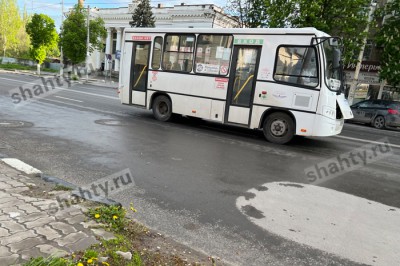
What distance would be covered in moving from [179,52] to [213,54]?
1349 millimetres

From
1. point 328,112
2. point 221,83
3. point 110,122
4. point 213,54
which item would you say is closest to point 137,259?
point 328,112

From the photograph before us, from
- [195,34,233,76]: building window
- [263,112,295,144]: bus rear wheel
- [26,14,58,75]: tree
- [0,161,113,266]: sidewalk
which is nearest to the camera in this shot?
[0,161,113,266]: sidewalk

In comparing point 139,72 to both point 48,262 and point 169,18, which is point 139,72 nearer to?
point 48,262

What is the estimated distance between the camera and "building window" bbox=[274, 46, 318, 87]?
27.9ft

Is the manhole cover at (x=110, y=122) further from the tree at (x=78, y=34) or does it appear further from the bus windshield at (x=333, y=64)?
the tree at (x=78, y=34)

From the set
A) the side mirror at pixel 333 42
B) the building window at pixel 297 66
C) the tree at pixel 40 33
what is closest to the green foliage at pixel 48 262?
the building window at pixel 297 66

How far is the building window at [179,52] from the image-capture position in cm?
1053

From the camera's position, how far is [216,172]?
6.13 m

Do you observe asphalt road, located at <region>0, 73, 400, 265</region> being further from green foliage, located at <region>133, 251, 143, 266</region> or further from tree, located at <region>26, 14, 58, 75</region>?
tree, located at <region>26, 14, 58, 75</region>

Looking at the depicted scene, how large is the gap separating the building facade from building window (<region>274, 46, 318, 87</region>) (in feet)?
75.7

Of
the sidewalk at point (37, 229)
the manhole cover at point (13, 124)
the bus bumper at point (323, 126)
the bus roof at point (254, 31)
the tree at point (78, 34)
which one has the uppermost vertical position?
the tree at point (78, 34)

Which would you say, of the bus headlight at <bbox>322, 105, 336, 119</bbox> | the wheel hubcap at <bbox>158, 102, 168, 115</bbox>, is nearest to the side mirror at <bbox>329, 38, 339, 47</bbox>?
the bus headlight at <bbox>322, 105, 336, 119</bbox>

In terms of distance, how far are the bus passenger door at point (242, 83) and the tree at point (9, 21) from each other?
6300 centimetres

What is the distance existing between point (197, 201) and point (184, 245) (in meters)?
1.25
